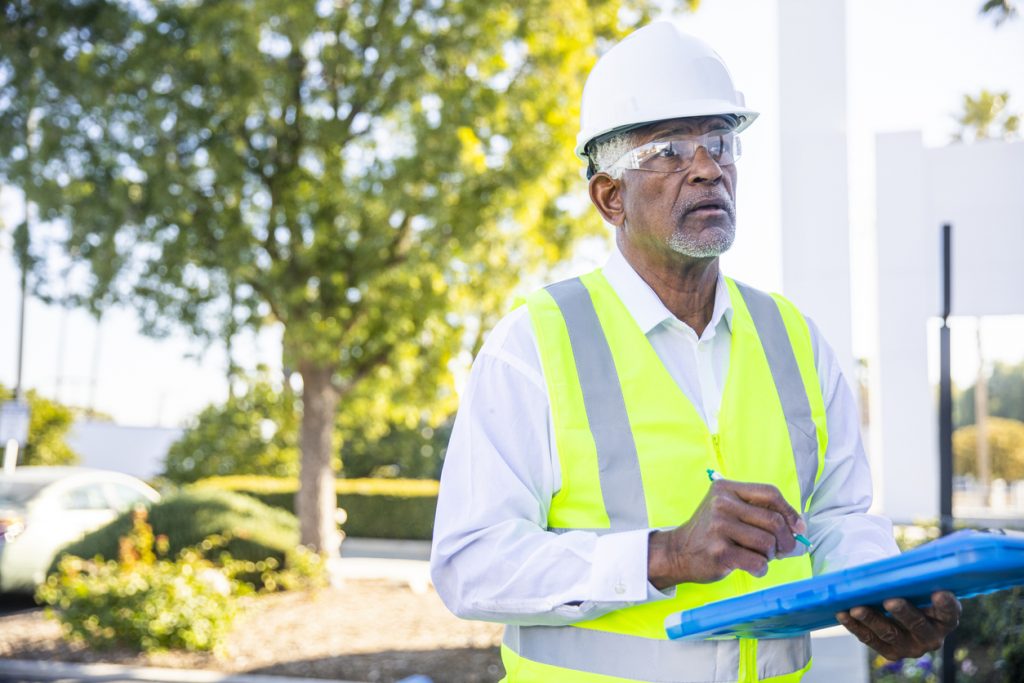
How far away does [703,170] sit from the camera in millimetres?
2164

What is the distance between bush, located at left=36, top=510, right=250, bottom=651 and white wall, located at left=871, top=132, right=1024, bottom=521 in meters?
6.70

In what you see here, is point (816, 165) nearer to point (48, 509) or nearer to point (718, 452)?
point (718, 452)

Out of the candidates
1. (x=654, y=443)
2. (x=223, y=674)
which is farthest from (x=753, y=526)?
(x=223, y=674)

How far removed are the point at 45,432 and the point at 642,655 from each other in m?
25.5

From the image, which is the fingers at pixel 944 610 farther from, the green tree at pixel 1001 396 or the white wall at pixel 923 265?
the green tree at pixel 1001 396

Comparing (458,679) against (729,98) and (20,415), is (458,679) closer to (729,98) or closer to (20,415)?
(729,98)

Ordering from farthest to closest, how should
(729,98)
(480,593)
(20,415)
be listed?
(20,415) < (729,98) < (480,593)

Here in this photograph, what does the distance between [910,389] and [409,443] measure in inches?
556

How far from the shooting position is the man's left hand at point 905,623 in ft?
5.22

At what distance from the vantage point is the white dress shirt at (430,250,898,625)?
181cm

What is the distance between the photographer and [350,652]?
9086 mm

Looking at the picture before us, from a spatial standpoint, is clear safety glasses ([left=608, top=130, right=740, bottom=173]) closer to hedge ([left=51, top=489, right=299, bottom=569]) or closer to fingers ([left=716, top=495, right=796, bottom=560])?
fingers ([left=716, top=495, right=796, bottom=560])

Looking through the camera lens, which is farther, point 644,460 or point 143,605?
point 143,605

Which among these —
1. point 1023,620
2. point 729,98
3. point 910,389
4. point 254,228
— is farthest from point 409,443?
point 729,98
